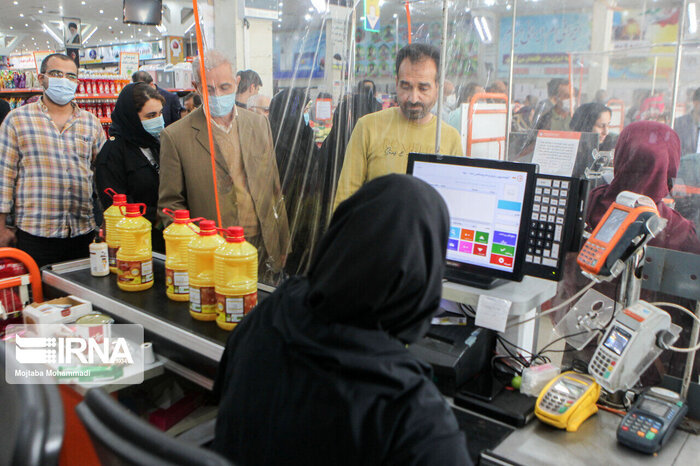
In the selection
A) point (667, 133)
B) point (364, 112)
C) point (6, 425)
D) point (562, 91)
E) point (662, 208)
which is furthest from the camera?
point (562, 91)

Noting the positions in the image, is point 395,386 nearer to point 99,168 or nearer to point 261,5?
point 261,5

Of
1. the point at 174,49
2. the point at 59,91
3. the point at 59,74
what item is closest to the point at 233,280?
the point at 59,91

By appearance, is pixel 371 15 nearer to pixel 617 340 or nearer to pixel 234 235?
pixel 234 235

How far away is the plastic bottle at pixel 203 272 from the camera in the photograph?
5.63 feet

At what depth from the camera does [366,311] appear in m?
0.92

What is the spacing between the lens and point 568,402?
1.32 m

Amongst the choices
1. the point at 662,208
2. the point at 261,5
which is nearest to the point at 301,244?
the point at 261,5

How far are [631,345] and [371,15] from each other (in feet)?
6.30

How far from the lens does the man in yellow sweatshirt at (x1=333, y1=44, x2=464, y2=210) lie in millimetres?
2328

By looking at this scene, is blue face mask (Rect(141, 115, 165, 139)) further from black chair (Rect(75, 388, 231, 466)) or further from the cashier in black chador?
black chair (Rect(75, 388, 231, 466))

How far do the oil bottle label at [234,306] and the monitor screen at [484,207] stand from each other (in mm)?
619

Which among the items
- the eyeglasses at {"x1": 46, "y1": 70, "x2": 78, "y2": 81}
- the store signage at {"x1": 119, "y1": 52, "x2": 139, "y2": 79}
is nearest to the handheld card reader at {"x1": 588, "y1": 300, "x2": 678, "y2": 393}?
the eyeglasses at {"x1": 46, "y1": 70, "x2": 78, "y2": 81}

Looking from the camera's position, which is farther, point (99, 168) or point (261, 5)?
point (99, 168)

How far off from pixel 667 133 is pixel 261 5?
1.88 m
